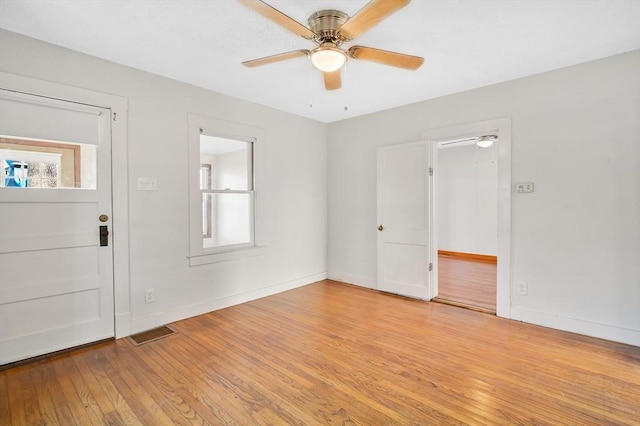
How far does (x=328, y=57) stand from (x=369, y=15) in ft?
1.42

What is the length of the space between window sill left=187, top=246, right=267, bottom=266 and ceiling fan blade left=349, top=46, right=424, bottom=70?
2519mm

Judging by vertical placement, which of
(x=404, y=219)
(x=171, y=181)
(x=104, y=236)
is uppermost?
(x=171, y=181)

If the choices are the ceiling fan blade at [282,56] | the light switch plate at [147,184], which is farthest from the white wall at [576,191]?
the light switch plate at [147,184]

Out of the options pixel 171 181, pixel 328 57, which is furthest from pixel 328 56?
pixel 171 181

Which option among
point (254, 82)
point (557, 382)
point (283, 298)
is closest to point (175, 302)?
point (283, 298)

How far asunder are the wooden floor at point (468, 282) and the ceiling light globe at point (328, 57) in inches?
121

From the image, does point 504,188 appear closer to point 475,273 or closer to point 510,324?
point 510,324

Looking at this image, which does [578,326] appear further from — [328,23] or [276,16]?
[276,16]

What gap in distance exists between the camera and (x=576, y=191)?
288 centimetres

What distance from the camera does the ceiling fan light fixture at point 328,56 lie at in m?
2.09

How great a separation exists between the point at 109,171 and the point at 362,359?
270 cm

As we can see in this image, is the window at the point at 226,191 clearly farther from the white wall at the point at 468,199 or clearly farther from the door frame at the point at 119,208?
the white wall at the point at 468,199

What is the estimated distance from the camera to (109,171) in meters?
2.77

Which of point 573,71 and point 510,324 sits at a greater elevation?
point 573,71
